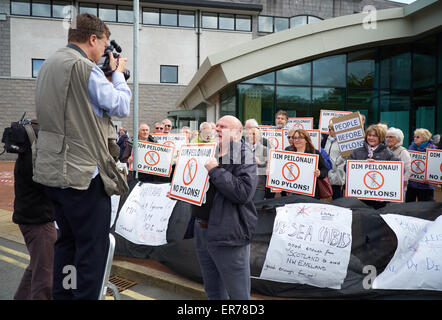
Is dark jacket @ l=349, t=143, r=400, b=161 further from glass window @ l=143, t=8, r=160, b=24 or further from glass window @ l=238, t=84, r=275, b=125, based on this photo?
glass window @ l=143, t=8, r=160, b=24

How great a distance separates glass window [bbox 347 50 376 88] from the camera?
14.1 metres

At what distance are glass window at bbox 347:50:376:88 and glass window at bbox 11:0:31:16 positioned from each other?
20.8 m

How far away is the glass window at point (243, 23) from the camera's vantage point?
85.1 feet

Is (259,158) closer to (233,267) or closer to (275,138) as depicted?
(275,138)

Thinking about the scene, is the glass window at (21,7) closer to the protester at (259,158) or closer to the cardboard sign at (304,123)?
the cardboard sign at (304,123)

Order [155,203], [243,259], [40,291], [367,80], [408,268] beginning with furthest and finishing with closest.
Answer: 1. [367,80]
2. [155,203]
3. [408,268]
4. [40,291]
5. [243,259]

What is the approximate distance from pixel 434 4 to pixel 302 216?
11.2 meters

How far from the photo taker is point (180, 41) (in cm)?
2489

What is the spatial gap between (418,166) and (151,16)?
22920mm

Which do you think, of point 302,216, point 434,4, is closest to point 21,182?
point 302,216

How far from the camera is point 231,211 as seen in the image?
2.40 meters

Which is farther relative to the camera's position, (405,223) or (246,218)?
(405,223)

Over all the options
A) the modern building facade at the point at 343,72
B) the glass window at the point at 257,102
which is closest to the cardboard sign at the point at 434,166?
the modern building facade at the point at 343,72
